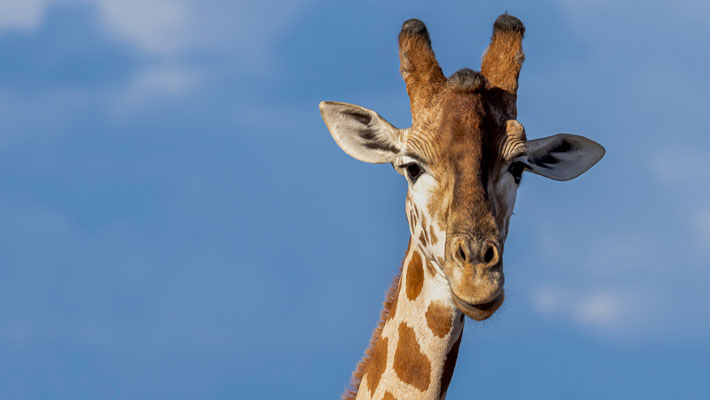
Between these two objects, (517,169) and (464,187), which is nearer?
(464,187)

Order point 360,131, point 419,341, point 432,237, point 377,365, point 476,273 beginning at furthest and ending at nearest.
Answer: point 360,131
point 377,365
point 419,341
point 432,237
point 476,273

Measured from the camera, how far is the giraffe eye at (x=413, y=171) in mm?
8742

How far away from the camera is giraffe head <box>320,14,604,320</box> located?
312 inches

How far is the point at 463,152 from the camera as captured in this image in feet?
27.7

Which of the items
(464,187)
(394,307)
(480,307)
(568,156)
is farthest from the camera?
(568,156)

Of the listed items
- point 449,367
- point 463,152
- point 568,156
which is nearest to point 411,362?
point 449,367

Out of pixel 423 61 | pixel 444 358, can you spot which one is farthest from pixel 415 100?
pixel 444 358

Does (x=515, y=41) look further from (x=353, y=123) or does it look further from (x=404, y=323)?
(x=404, y=323)

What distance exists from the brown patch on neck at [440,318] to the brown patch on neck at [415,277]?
0.25m

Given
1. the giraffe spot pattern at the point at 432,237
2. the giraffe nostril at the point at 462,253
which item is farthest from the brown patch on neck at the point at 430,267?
the giraffe nostril at the point at 462,253

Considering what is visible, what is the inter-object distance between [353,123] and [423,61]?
0.85 m

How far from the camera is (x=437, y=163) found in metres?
8.53

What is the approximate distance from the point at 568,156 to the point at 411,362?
2487mm

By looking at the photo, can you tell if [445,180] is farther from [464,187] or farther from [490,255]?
[490,255]
